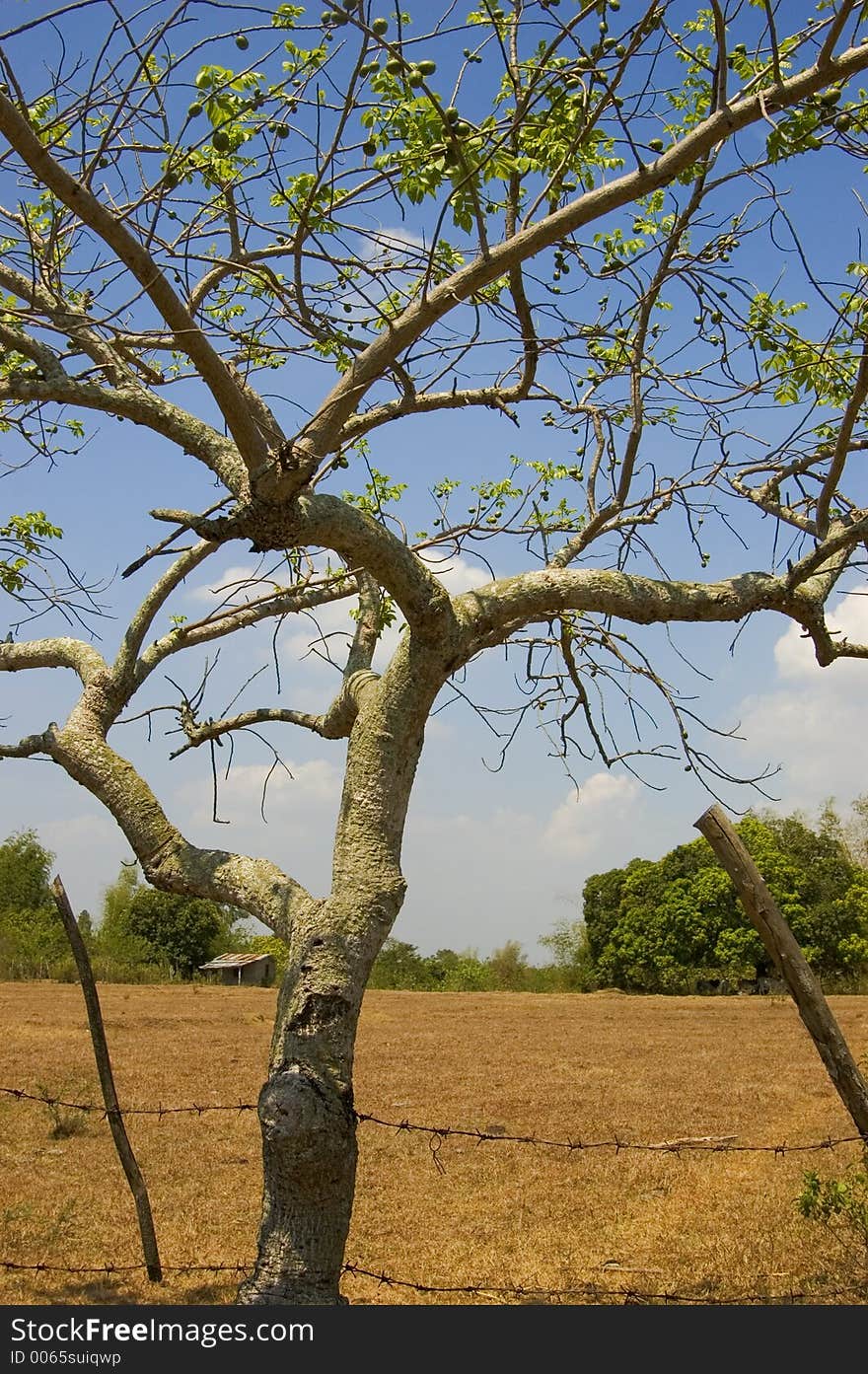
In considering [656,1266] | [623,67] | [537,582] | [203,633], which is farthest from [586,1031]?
[623,67]

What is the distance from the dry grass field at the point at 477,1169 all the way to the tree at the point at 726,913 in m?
16.6

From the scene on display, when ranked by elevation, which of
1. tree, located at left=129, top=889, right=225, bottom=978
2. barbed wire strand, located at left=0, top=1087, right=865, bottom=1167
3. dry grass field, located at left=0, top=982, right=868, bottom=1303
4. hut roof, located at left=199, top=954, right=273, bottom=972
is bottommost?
dry grass field, located at left=0, top=982, right=868, bottom=1303

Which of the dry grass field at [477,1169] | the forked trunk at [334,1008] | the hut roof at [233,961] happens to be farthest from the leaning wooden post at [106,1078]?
the hut roof at [233,961]

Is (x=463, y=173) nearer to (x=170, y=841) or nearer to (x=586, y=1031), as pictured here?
(x=170, y=841)

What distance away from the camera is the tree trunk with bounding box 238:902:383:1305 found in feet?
12.7

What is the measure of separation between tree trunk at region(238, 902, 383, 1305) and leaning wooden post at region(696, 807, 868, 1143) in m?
1.87

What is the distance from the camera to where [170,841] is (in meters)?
5.05

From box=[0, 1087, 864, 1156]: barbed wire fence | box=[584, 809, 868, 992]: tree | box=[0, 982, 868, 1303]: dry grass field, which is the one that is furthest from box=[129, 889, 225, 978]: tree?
box=[0, 1087, 864, 1156]: barbed wire fence

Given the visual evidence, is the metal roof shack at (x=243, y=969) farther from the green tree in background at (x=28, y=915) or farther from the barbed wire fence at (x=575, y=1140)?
the barbed wire fence at (x=575, y=1140)

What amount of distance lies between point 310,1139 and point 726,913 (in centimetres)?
3599

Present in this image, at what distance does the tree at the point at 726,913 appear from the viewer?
36938mm

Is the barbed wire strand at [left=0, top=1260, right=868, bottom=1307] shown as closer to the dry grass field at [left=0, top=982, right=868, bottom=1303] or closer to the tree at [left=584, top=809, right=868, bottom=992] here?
the dry grass field at [left=0, top=982, right=868, bottom=1303]

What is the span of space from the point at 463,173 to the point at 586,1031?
20.8 m

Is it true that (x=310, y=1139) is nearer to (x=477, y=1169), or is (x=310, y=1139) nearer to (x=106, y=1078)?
(x=106, y=1078)
